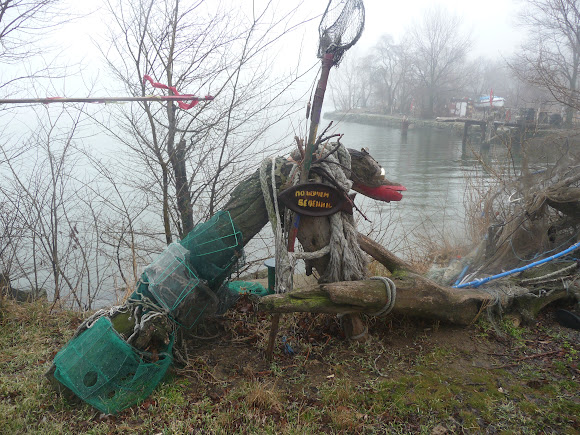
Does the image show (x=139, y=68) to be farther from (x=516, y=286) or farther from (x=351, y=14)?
(x=516, y=286)

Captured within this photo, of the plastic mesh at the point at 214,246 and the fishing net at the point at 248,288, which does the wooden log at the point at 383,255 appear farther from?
the fishing net at the point at 248,288

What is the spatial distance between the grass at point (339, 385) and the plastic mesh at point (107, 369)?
0.29 feet

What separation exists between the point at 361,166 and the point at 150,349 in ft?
7.03

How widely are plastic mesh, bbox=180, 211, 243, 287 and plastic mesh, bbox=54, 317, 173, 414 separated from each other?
683mm

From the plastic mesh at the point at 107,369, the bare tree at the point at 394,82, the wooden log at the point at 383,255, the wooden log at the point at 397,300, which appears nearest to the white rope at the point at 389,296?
the wooden log at the point at 397,300

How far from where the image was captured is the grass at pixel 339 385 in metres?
2.55

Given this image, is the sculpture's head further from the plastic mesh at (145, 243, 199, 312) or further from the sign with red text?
the plastic mesh at (145, 243, 199, 312)

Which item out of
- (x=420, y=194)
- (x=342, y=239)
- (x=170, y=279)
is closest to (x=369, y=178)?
(x=342, y=239)

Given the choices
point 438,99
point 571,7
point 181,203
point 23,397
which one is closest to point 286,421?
point 23,397

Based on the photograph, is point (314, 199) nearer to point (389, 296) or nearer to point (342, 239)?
point (342, 239)

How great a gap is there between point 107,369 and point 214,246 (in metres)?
1.11

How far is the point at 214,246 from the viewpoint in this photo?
330 cm

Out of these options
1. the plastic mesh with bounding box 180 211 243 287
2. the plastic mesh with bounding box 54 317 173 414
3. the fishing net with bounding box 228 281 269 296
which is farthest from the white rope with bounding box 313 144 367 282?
the plastic mesh with bounding box 54 317 173 414

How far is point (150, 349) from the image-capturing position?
10.3ft
